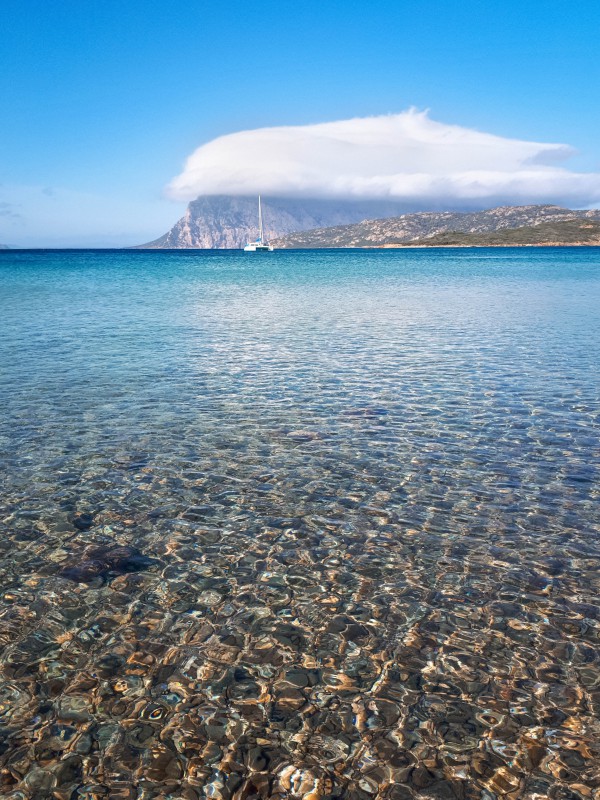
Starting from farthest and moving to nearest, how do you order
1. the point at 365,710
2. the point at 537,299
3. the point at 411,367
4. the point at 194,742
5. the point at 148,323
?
1. the point at 537,299
2. the point at 148,323
3. the point at 411,367
4. the point at 365,710
5. the point at 194,742

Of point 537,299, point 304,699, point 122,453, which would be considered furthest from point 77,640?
point 537,299

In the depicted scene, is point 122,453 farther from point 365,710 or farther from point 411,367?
point 411,367

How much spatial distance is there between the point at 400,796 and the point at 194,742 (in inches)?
77.7

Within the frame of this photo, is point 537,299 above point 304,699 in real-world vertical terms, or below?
below

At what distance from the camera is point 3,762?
208 inches

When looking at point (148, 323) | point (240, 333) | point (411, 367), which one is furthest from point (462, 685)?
point (148, 323)

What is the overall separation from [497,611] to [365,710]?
2.57 m

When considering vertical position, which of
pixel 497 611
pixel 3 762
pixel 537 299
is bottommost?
pixel 537 299

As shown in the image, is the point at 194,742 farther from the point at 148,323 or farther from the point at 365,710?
the point at 148,323

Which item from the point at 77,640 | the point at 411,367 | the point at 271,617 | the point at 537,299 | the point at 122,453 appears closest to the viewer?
the point at 77,640

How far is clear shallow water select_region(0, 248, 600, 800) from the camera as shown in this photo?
213 inches

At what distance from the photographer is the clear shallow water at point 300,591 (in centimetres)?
541

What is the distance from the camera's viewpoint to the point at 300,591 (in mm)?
8062

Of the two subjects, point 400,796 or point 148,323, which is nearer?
point 400,796
